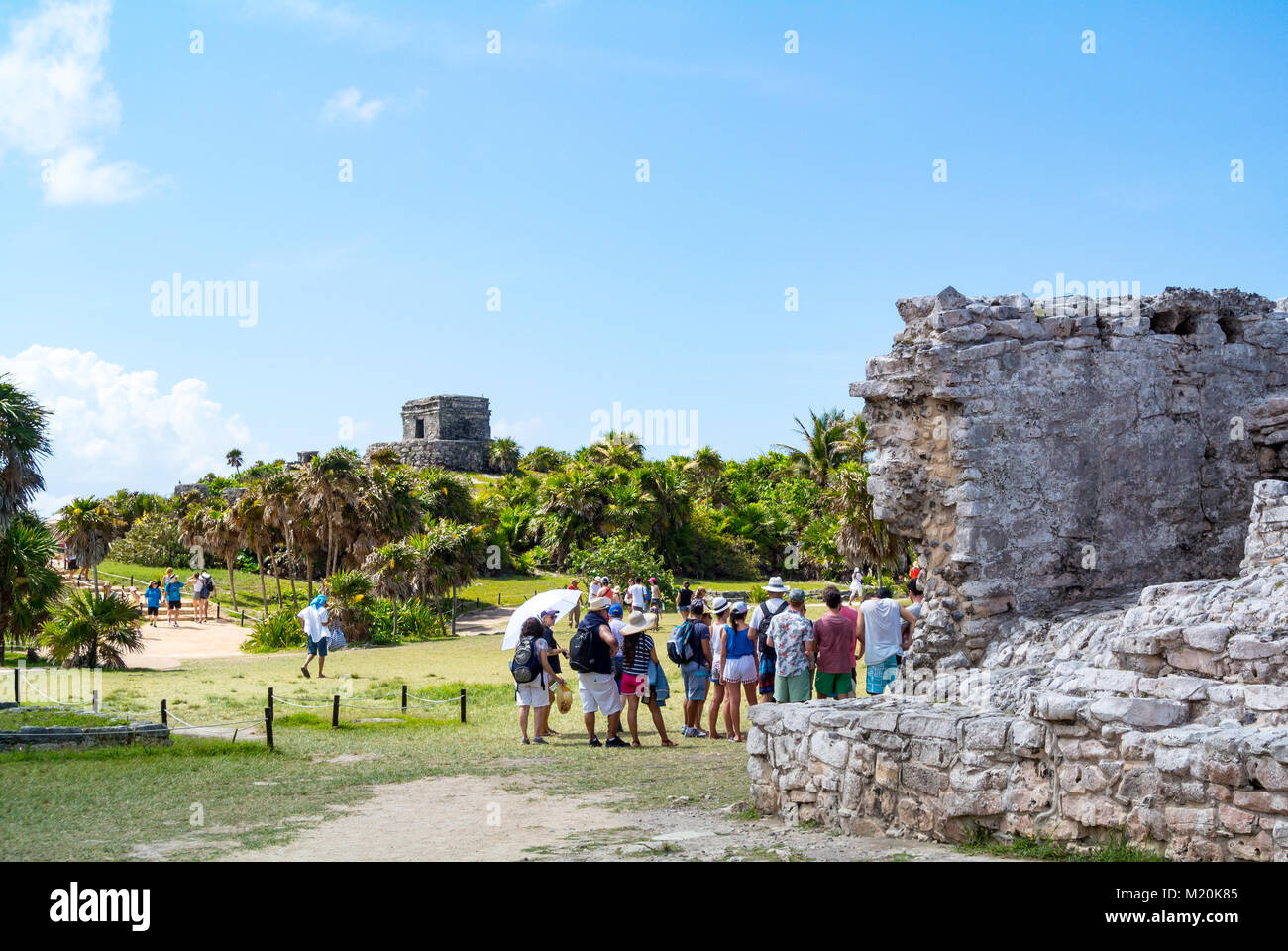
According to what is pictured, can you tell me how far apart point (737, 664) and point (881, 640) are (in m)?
1.55

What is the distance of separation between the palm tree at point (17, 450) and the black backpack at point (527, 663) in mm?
10624

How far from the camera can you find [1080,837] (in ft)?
19.7

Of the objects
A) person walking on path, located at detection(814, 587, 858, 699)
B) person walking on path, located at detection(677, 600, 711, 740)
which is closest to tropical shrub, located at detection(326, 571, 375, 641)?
person walking on path, located at detection(677, 600, 711, 740)

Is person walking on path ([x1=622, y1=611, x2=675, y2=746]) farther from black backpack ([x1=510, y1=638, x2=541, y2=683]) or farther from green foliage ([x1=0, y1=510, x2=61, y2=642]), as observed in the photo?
green foliage ([x1=0, y1=510, x2=61, y2=642])

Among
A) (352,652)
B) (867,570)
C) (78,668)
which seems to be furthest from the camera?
(867,570)

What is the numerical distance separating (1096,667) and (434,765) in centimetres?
565

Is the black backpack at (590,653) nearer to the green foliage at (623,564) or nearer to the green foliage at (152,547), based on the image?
the green foliage at (623,564)

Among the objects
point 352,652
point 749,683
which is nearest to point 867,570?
point 352,652

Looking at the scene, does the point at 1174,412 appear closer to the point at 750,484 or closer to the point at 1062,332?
the point at 1062,332

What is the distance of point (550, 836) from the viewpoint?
693 centimetres

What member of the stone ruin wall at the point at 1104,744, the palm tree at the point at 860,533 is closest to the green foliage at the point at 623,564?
the palm tree at the point at 860,533

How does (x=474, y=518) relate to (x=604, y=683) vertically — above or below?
above

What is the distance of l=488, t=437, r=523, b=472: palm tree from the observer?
248 feet

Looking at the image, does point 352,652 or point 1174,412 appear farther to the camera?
point 352,652
